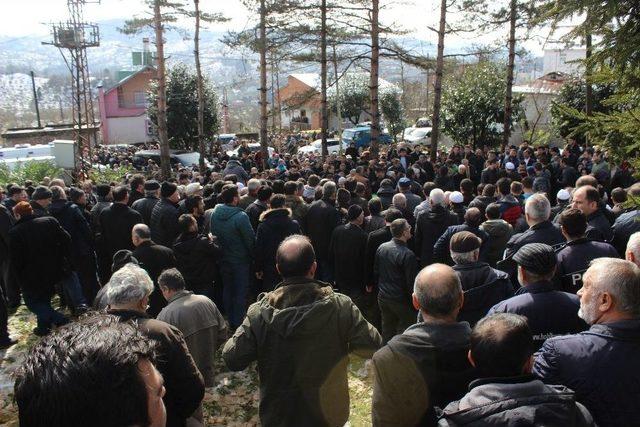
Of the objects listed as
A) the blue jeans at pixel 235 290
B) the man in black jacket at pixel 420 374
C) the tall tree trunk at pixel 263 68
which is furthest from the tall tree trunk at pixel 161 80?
the man in black jacket at pixel 420 374

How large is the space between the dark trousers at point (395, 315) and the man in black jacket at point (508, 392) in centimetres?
329

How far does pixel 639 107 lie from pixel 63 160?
19665mm

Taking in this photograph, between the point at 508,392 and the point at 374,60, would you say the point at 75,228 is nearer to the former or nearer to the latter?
the point at 508,392

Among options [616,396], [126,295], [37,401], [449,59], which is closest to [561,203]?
[616,396]

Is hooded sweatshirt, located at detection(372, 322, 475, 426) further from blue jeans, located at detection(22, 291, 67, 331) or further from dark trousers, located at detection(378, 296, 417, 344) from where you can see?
blue jeans, located at detection(22, 291, 67, 331)

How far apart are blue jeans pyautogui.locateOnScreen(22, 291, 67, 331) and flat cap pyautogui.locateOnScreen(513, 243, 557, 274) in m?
6.05

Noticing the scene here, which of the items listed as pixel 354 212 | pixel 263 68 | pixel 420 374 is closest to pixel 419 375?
pixel 420 374

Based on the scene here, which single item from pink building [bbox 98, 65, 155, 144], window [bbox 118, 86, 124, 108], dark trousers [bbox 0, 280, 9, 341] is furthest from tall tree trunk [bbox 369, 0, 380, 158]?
window [bbox 118, 86, 124, 108]

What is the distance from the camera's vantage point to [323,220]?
736cm

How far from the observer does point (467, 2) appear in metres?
17.8

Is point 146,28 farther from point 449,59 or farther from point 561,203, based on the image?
point 561,203

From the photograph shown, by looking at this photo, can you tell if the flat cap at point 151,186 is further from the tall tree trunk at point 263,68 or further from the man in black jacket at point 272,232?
the tall tree trunk at point 263,68

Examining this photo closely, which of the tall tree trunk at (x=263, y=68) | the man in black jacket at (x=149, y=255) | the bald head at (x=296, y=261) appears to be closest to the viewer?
the bald head at (x=296, y=261)

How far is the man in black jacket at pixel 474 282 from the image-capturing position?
4191 mm
